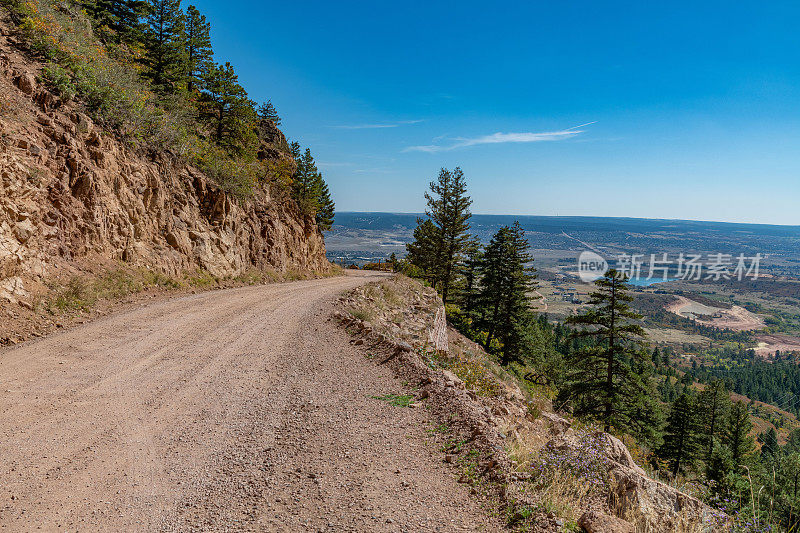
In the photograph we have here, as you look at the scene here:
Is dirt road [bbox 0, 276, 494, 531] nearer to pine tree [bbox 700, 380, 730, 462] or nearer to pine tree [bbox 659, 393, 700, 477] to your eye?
pine tree [bbox 659, 393, 700, 477]

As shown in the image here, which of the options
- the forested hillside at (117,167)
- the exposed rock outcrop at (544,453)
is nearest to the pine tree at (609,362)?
the exposed rock outcrop at (544,453)

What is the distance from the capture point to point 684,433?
32844 millimetres

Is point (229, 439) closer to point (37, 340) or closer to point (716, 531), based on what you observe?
point (716, 531)

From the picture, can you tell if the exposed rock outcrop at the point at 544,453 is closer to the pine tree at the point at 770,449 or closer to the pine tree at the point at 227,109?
the pine tree at the point at 227,109

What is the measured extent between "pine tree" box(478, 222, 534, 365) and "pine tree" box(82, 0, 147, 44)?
30036 millimetres

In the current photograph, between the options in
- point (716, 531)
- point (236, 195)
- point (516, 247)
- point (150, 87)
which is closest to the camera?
point (716, 531)

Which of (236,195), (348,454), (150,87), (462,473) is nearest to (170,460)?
(348,454)

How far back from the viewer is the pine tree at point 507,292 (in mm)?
31438

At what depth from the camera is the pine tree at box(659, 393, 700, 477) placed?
32.8 meters

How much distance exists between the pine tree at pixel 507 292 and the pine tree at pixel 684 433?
15.5 m

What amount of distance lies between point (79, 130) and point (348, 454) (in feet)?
49.8

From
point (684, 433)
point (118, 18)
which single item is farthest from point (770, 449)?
point (118, 18)

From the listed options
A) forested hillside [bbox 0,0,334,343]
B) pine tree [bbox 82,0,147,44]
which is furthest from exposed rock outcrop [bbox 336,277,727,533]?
pine tree [bbox 82,0,147,44]

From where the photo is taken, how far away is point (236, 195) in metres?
22.7
